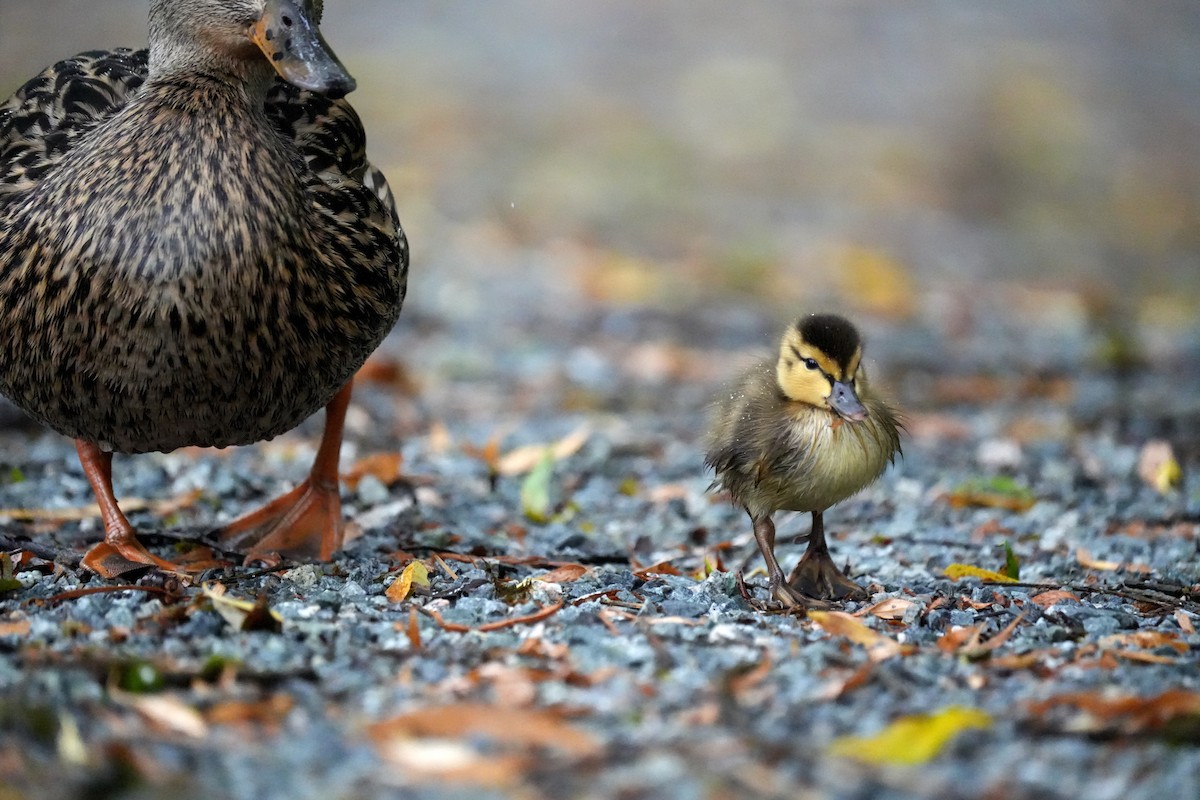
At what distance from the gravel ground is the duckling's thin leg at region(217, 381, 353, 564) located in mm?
165

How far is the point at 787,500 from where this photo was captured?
4.24 meters

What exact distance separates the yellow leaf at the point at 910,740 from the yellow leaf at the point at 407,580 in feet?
4.94

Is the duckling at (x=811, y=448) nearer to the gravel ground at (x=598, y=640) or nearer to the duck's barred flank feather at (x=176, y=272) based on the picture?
the gravel ground at (x=598, y=640)

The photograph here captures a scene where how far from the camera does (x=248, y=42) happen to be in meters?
4.25

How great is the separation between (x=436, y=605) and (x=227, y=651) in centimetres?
65

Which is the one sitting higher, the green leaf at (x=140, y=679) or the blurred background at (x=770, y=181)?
the blurred background at (x=770, y=181)

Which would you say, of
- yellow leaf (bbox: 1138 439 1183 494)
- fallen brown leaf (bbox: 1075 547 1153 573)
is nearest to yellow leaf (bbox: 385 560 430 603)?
fallen brown leaf (bbox: 1075 547 1153 573)

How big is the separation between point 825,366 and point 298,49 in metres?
1.75

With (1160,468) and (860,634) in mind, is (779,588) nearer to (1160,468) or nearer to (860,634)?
(860,634)

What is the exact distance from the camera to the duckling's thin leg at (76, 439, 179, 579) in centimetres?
420

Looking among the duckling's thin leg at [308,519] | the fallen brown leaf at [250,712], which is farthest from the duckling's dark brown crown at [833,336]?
the fallen brown leaf at [250,712]

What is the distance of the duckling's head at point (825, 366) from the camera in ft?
13.8

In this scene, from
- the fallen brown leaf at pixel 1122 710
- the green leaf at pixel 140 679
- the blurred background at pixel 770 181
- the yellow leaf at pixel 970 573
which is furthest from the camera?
the blurred background at pixel 770 181

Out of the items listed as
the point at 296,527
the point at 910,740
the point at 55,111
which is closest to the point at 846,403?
the point at 910,740
